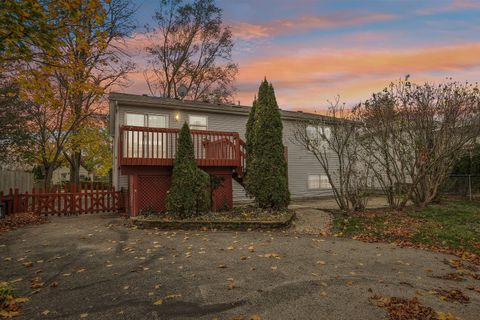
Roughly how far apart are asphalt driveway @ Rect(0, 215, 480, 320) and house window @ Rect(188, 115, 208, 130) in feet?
27.9

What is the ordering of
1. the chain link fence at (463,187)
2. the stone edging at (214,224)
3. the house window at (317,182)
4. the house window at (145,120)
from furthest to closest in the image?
the house window at (317,182) → the chain link fence at (463,187) → the house window at (145,120) → the stone edging at (214,224)

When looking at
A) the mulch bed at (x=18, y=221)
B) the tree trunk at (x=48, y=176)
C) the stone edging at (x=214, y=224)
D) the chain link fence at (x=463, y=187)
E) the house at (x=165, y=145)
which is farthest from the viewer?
the tree trunk at (x=48, y=176)

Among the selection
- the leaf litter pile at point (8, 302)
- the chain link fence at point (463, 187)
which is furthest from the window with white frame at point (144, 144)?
the chain link fence at point (463, 187)

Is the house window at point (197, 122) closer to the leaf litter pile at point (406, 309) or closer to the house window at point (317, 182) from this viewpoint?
the house window at point (317, 182)

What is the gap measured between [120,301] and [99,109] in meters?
23.6

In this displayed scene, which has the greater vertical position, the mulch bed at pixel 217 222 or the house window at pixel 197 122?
the house window at pixel 197 122

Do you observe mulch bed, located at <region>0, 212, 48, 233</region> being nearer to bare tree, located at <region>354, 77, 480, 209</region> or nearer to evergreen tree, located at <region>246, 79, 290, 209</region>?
evergreen tree, located at <region>246, 79, 290, 209</region>

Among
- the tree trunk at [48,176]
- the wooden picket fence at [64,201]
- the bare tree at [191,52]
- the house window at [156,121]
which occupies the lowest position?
the wooden picket fence at [64,201]

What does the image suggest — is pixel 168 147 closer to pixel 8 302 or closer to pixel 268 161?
pixel 268 161

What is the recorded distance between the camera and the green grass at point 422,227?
798 centimetres

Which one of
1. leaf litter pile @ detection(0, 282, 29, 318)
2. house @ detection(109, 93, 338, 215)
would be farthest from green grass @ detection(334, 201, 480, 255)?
leaf litter pile @ detection(0, 282, 29, 318)

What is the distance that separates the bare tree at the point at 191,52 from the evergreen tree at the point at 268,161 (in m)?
→ 19.8

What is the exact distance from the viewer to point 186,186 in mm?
10359

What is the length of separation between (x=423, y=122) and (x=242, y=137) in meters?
8.87
